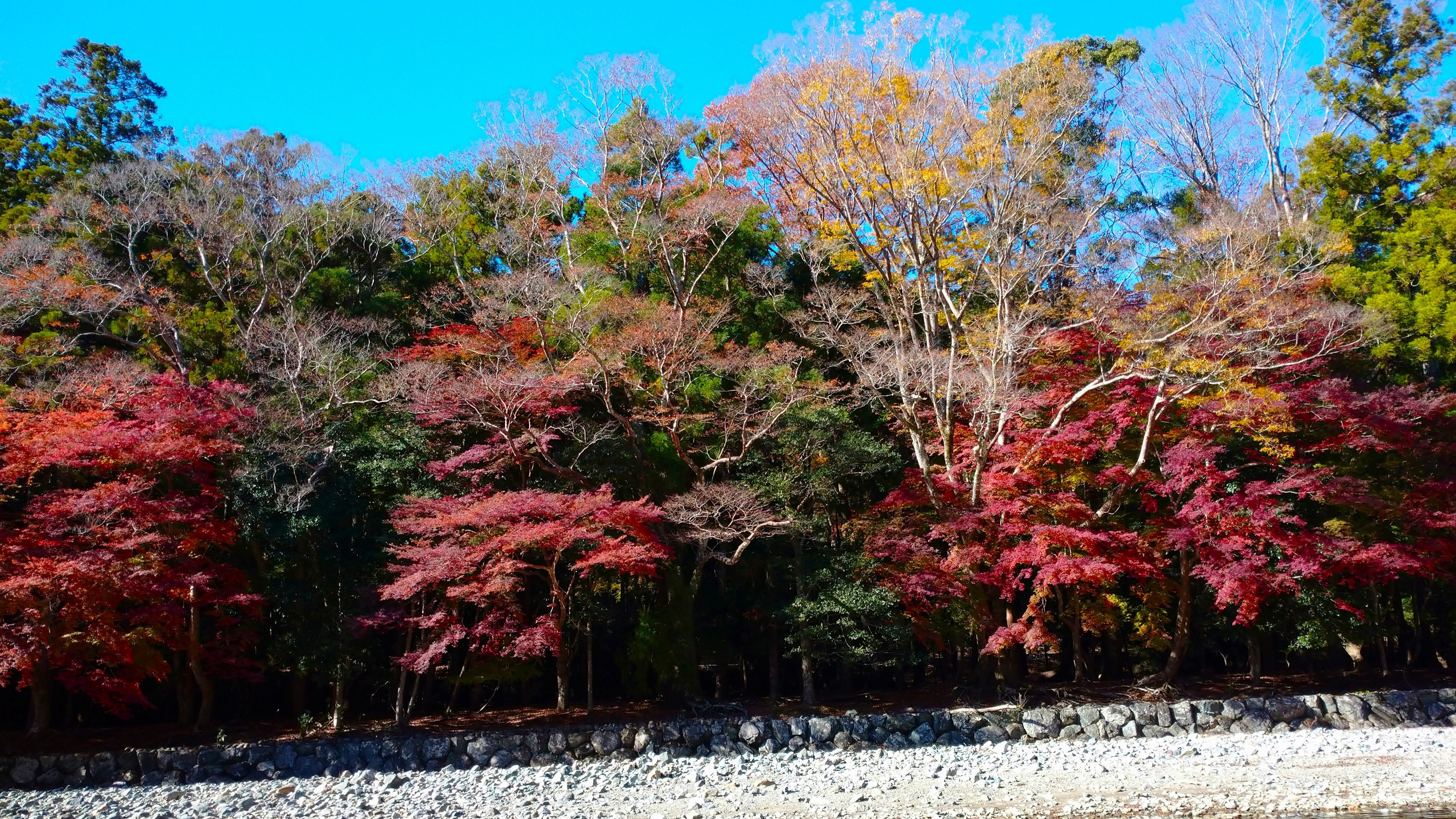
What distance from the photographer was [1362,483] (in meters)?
11.6

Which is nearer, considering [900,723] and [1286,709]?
[900,723]

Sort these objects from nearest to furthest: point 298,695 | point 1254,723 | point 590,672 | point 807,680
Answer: point 1254,723 → point 298,695 → point 590,672 → point 807,680

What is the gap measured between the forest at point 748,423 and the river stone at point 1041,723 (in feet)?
3.50

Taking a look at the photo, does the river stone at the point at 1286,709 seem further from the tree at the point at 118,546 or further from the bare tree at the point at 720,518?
the tree at the point at 118,546

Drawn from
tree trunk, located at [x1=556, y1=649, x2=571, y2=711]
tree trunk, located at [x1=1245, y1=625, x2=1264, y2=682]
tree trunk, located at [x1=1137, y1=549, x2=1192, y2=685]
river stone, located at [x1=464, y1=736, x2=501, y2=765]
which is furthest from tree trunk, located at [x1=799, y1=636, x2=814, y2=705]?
tree trunk, located at [x1=1245, y1=625, x2=1264, y2=682]

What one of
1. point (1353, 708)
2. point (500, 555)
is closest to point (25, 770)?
point (500, 555)

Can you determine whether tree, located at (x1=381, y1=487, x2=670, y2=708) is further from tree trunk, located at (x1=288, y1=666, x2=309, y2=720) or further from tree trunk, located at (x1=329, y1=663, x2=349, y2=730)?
tree trunk, located at (x1=288, y1=666, x2=309, y2=720)

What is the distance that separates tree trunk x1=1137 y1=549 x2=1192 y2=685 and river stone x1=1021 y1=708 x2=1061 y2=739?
2.82 metres

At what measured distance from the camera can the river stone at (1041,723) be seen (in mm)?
11195

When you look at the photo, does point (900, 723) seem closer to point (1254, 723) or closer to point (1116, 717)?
point (1116, 717)

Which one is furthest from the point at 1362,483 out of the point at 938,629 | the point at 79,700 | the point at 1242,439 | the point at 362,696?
the point at 79,700

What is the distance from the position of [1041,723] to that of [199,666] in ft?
35.9

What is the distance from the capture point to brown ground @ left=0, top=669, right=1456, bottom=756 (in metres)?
11.3

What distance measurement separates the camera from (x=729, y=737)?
10.8 m
